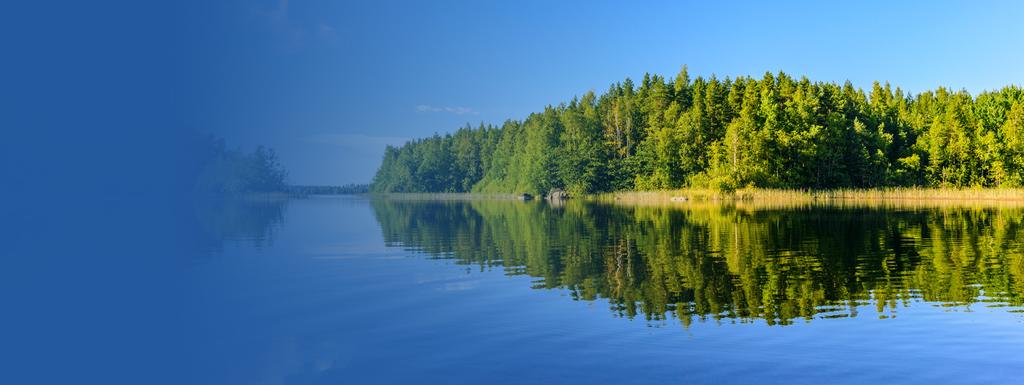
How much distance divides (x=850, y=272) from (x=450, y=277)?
15.1 metres

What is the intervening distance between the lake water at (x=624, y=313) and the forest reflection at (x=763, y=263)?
0.43ft

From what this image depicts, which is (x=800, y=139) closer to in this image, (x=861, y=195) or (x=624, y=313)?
(x=861, y=195)

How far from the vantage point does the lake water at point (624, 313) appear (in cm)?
1363

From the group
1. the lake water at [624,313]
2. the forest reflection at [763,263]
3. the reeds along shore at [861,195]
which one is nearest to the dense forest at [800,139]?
the reeds along shore at [861,195]

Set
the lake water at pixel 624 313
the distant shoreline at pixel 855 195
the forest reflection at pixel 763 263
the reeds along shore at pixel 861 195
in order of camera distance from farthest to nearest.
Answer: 1. the reeds along shore at pixel 861 195
2. the distant shoreline at pixel 855 195
3. the forest reflection at pixel 763 263
4. the lake water at pixel 624 313

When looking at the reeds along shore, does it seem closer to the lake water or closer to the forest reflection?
the forest reflection

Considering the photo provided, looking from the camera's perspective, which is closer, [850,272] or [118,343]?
[118,343]

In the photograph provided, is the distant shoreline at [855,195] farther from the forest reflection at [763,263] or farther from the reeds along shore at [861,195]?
the forest reflection at [763,263]

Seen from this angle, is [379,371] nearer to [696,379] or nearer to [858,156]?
[696,379]

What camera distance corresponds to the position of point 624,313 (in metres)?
18.8

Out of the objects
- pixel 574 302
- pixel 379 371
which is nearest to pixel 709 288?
pixel 574 302

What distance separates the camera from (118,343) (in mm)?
17578

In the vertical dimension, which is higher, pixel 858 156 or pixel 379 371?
pixel 858 156

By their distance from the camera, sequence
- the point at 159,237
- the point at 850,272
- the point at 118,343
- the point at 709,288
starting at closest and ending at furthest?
the point at 118,343 → the point at 709,288 → the point at 850,272 → the point at 159,237
